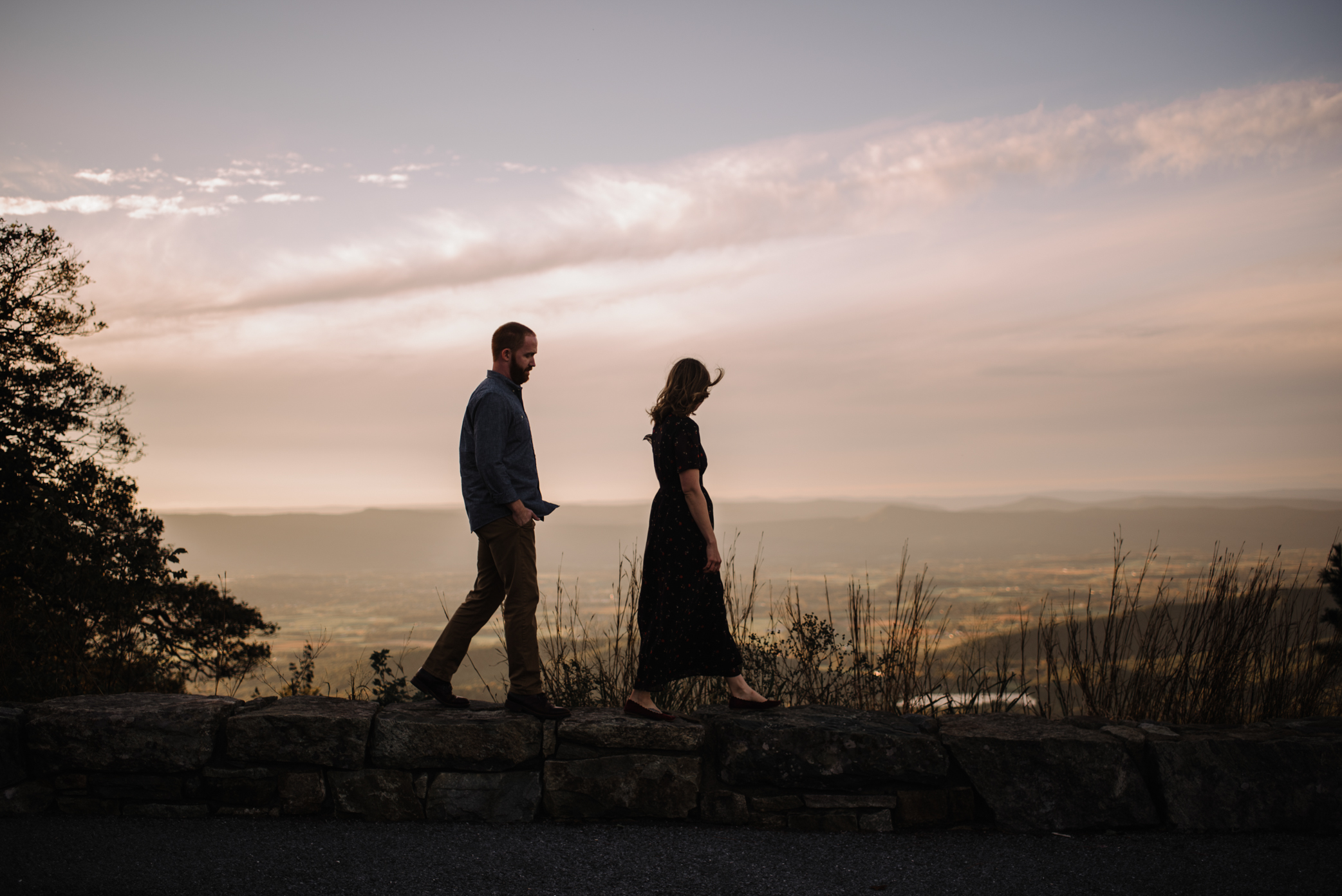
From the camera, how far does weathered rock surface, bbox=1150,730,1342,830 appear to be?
310cm

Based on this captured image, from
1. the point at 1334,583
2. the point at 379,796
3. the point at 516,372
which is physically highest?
the point at 516,372

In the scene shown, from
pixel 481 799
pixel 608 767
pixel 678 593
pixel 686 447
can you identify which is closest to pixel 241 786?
pixel 481 799

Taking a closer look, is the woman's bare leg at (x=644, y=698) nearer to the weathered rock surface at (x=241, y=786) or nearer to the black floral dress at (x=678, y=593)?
the black floral dress at (x=678, y=593)

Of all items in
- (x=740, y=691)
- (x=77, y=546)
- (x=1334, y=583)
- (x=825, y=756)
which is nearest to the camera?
(x=825, y=756)

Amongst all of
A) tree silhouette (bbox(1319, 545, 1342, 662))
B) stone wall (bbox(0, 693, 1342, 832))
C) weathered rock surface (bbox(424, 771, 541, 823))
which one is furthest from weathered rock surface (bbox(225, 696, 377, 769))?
tree silhouette (bbox(1319, 545, 1342, 662))

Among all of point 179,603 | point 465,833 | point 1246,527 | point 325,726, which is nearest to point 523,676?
point 465,833

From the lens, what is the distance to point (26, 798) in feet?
10.8

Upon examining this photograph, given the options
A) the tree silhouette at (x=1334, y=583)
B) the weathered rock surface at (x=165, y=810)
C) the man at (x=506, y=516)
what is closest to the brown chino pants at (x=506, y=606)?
the man at (x=506, y=516)

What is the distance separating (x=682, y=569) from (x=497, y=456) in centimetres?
94

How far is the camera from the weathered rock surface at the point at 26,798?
3270mm

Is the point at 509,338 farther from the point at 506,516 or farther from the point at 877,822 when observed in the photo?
the point at 877,822

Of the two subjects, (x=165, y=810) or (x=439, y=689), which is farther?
(x=439, y=689)

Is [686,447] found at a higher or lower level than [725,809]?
higher

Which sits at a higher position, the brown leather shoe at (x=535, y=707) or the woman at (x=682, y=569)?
the woman at (x=682, y=569)
